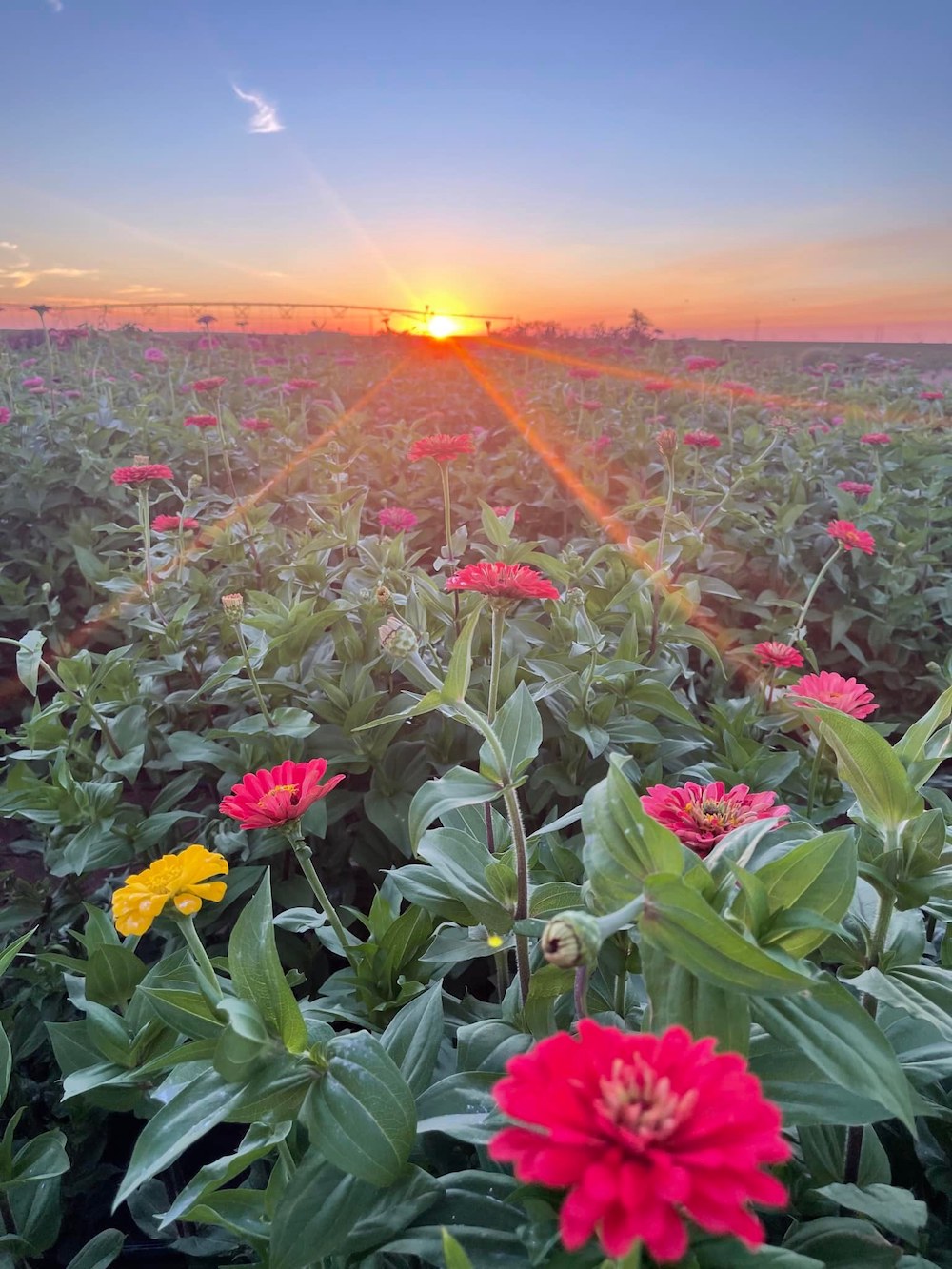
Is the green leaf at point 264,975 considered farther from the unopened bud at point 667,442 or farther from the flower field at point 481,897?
the unopened bud at point 667,442

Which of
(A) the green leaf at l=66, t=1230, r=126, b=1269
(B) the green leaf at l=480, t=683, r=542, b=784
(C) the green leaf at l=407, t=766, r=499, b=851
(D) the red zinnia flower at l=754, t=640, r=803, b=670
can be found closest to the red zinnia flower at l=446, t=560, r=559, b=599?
(B) the green leaf at l=480, t=683, r=542, b=784

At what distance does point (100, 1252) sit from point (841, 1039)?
1085 mm

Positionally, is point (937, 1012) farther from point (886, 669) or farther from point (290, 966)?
point (886, 669)

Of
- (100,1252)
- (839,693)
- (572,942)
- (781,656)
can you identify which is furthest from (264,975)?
(781,656)

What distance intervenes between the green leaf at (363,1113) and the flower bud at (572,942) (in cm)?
28

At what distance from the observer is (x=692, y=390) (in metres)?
6.24

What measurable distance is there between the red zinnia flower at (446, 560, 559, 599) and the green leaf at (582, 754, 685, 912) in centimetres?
48

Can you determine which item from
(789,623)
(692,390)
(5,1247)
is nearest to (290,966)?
(5,1247)

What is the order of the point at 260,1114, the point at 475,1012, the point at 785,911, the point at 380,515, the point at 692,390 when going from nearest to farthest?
the point at 785,911
the point at 260,1114
the point at 475,1012
the point at 380,515
the point at 692,390

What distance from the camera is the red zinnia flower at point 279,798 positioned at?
87 cm

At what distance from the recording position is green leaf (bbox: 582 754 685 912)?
1.83ft

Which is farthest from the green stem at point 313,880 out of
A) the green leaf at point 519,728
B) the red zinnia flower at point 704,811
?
the red zinnia flower at point 704,811

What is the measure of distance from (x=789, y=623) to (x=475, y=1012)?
1785 mm

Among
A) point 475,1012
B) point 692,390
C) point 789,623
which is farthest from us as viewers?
point 692,390
